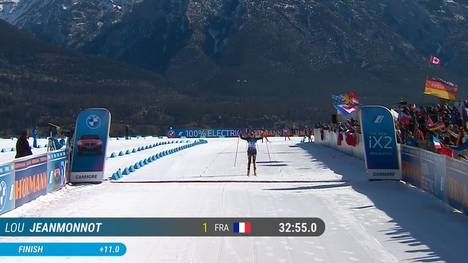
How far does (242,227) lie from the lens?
11930 millimetres

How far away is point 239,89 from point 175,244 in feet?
394

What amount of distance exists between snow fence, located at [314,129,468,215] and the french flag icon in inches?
205

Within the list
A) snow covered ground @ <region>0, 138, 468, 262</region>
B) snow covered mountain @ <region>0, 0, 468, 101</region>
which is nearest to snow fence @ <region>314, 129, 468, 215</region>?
snow covered ground @ <region>0, 138, 468, 262</region>

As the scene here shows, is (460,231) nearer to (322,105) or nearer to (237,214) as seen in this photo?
(237,214)

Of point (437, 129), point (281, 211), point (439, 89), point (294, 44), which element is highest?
point (294, 44)

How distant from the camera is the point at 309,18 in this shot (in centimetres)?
14975

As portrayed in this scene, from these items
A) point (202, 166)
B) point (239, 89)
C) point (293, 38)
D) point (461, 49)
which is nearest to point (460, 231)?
point (202, 166)

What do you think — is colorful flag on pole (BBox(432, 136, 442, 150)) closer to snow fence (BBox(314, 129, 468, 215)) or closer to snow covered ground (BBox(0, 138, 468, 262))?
snow fence (BBox(314, 129, 468, 215))

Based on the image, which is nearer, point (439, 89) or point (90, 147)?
point (90, 147)

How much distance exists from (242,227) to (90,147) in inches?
476

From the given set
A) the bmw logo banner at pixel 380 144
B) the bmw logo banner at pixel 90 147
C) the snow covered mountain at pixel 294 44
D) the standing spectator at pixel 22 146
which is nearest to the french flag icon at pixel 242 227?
the standing spectator at pixel 22 146

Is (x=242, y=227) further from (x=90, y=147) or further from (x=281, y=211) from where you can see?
(x=90, y=147)

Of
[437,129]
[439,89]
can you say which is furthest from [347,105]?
[437,129]

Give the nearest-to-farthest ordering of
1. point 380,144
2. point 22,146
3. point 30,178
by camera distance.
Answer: point 30,178 → point 22,146 → point 380,144
